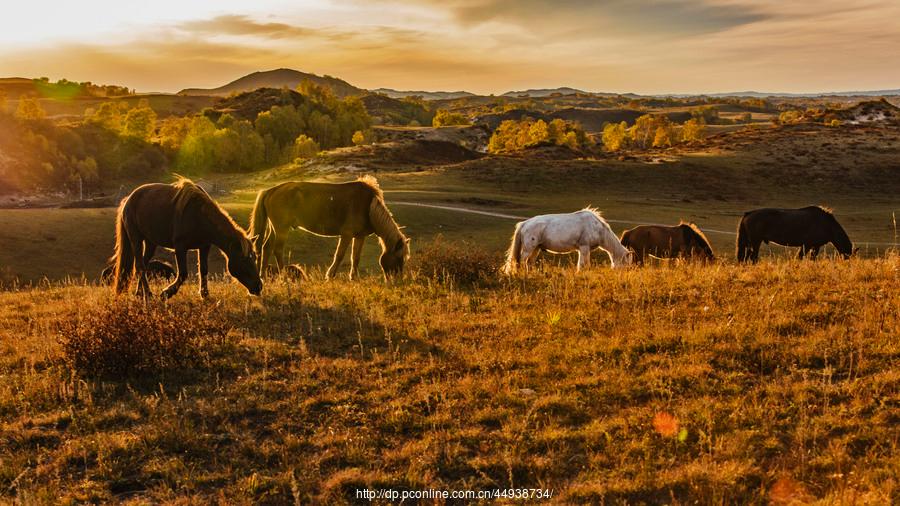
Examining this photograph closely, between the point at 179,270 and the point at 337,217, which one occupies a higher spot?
the point at 337,217

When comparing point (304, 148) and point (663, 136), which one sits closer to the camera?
point (304, 148)

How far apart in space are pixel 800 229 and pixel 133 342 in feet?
66.0

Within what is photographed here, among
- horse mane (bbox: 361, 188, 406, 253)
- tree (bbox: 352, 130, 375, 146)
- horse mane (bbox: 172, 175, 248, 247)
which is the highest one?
tree (bbox: 352, 130, 375, 146)

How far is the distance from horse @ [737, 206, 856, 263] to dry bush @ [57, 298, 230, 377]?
17.8m

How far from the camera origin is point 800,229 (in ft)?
67.4

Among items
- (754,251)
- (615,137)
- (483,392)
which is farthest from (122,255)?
(615,137)

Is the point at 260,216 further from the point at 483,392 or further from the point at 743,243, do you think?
the point at 743,243

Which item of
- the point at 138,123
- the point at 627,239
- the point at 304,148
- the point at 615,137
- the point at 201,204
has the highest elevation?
the point at 615,137

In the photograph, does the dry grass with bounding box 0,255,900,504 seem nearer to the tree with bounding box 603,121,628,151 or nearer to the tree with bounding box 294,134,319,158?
the tree with bounding box 294,134,319,158

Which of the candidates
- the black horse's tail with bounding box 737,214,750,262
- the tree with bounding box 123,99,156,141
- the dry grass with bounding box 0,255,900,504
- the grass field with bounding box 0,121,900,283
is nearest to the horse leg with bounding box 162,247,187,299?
the dry grass with bounding box 0,255,900,504

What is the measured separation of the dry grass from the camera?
Result: 5379 mm

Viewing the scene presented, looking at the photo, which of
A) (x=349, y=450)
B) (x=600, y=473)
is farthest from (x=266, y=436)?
(x=600, y=473)

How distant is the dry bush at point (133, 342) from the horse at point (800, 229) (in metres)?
17.8

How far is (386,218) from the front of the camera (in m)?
15.4
